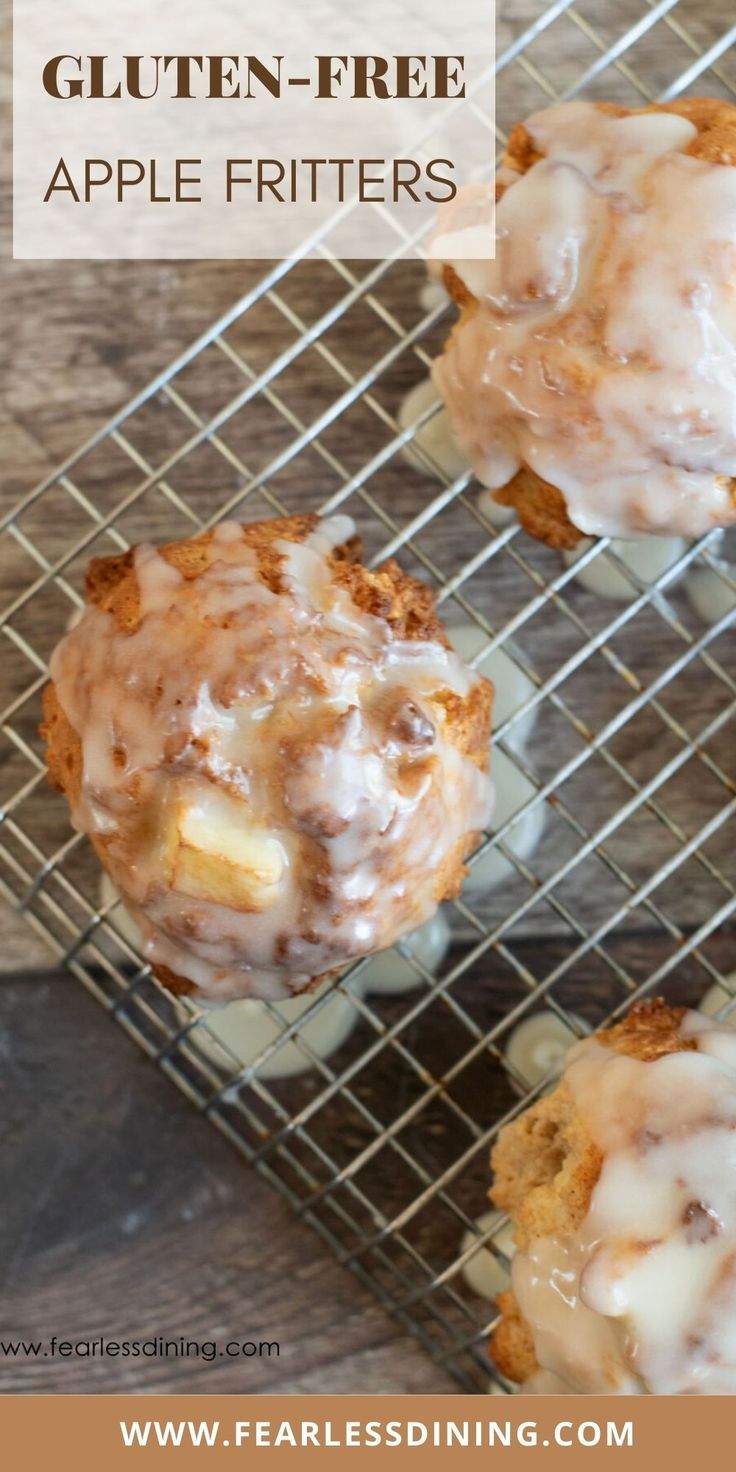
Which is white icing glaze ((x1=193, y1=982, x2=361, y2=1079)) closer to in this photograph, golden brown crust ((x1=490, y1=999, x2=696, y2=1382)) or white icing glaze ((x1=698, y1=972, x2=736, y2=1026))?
golden brown crust ((x1=490, y1=999, x2=696, y2=1382))

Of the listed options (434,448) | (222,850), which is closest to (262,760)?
(222,850)

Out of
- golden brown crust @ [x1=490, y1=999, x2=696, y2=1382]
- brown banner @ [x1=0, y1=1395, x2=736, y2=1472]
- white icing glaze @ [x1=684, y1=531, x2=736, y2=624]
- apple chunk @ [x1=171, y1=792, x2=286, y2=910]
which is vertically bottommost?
brown banner @ [x1=0, y1=1395, x2=736, y2=1472]

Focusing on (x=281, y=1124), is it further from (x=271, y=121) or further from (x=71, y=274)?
(x=271, y=121)

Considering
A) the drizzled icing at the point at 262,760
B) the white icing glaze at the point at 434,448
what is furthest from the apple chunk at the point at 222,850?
the white icing glaze at the point at 434,448

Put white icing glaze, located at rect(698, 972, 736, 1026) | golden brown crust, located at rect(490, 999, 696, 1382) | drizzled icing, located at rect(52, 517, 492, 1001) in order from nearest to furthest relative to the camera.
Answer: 1. drizzled icing, located at rect(52, 517, 492, 1001)
2. golden brown crust, located at rect(490, 999, 696, 1382)
3. white icing glaze, located at rect(698, 972, 736, 1026)

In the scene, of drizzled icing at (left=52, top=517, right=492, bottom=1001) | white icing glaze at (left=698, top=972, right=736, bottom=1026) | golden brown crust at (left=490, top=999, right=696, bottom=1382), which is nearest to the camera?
drizzled icing at (left=52, top=517, right=492, bottom=1001)

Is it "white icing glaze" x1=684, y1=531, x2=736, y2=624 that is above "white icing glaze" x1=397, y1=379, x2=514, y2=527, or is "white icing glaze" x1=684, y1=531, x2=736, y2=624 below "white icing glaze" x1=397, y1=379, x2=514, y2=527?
above

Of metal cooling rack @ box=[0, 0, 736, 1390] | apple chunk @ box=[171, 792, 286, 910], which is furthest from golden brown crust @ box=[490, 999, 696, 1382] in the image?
apple chunk @ box=[171, 792, 286, 910]

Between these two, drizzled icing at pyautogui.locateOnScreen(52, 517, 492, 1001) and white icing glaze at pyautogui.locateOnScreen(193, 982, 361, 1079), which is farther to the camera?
white icing glaze at pyautogui.locateOnScreen(193, 982, 361, 1079)
